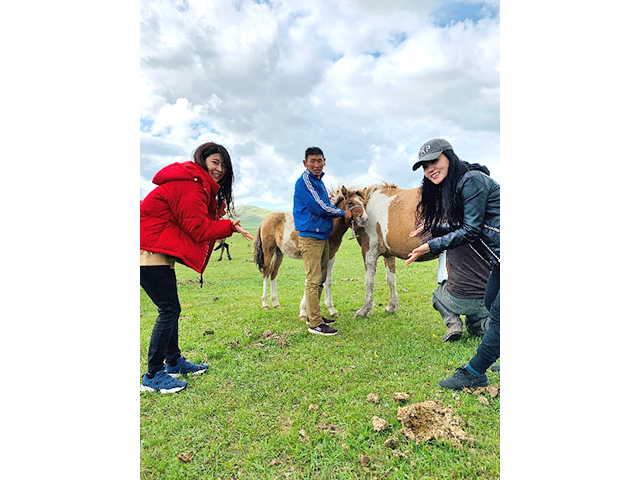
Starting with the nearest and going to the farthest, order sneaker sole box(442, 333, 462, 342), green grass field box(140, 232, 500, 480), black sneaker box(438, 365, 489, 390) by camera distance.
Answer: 1. green grass field box(140, 232, 500, 480)
2. black sneaker box(438, 365, 489, 390)
3. sneaker sole box(442, 333, 462, 342)

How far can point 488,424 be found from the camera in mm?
2254

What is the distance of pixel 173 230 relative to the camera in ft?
9.58

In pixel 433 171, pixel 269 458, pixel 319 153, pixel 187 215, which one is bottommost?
pixel 269 458

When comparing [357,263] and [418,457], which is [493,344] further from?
[357,263]

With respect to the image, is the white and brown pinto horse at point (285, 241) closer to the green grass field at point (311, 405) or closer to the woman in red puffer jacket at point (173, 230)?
the green grass field at point (311, 405)

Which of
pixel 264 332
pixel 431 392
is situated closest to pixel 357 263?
pixel 264 332

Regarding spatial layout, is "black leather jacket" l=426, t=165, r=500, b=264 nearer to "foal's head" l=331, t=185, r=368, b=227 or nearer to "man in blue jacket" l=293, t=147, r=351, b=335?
"man in blue jacket" l=293, t=147, r=351, b=335

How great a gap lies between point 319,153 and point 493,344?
296 centimetres

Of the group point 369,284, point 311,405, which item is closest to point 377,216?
point 369,284

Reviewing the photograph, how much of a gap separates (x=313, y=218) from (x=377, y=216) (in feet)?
3.95

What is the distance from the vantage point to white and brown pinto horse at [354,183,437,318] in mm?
4855

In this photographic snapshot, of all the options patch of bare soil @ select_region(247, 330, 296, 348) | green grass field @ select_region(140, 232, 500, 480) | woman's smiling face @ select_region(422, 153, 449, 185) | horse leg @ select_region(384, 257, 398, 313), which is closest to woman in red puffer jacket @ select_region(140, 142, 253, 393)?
green grass field @ select_region(140, 232, 500, 480)

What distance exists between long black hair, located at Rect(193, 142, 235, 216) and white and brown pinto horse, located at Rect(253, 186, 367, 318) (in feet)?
7.19

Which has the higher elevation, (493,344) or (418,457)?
(493,344)
